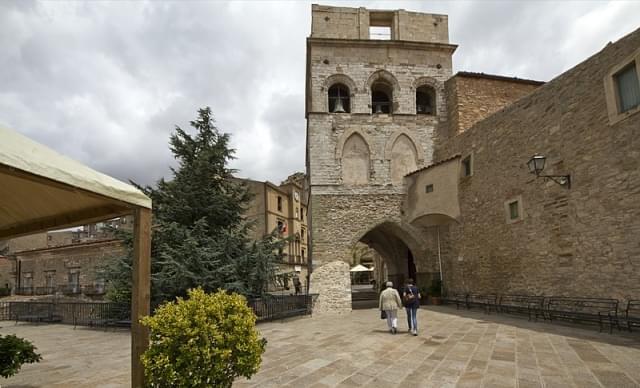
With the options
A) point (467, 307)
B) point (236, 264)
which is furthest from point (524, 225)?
point (236, 264)

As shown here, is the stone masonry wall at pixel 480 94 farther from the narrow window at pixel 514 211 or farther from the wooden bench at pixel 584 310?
→ the wooden bench at pixel 584 310

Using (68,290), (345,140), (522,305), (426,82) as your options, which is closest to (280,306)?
(522,305)

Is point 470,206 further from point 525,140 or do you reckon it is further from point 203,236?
point 203,236

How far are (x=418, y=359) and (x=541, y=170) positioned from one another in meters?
6.11

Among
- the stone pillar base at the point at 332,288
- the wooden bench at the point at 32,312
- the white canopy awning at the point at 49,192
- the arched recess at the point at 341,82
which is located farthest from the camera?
the arched recess at the point at 341,82

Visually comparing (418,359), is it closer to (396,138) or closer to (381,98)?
(396,138)

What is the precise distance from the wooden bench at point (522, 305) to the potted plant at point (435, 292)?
3.53 m

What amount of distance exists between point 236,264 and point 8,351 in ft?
23.7

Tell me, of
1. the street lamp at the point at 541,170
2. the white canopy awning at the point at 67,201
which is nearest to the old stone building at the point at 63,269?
the white canopy awning at the point at 67,201

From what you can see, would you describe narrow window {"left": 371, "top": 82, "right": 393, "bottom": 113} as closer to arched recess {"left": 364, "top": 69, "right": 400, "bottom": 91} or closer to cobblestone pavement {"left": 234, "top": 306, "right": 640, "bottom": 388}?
arched recess {"left": 364, "top": 69, "right": 400, "bottom": 91}

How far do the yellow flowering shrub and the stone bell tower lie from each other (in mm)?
11695

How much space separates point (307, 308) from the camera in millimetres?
14008

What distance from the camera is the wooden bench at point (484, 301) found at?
12281 millimetres

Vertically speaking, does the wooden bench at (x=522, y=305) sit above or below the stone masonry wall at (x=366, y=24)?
below
